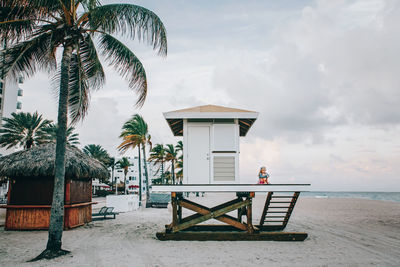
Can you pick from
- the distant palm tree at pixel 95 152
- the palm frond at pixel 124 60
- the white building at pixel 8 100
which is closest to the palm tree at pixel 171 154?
the distant palm tree at pixel 95 152

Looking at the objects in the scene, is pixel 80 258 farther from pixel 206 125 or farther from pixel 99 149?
pixel 99 149

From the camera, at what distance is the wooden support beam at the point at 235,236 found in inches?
429

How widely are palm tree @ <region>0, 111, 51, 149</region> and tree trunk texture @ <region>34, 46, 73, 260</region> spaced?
2992cm

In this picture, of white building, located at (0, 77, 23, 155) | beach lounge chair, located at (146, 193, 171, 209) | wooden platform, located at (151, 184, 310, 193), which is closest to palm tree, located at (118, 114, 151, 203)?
beach lounge chair, located at (146, 193, 171, 209)

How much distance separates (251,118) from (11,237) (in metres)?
10.8

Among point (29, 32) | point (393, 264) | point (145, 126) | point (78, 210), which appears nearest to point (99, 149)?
point (145, 126)

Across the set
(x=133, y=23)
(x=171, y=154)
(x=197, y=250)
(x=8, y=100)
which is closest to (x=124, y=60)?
(x=133, y=23)

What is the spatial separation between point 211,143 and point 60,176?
5.29 m

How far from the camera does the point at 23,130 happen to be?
117 ft

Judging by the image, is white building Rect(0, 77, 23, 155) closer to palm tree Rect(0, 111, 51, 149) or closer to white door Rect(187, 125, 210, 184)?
palm tree Rect(0, 111, 51, 149)

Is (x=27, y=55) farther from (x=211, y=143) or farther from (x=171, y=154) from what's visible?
(x=171, y=154)

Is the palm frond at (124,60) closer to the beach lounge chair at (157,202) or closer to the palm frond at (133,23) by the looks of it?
the palm frond at (133,23)

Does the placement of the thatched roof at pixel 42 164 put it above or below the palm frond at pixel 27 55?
below

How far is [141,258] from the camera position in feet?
28.5
